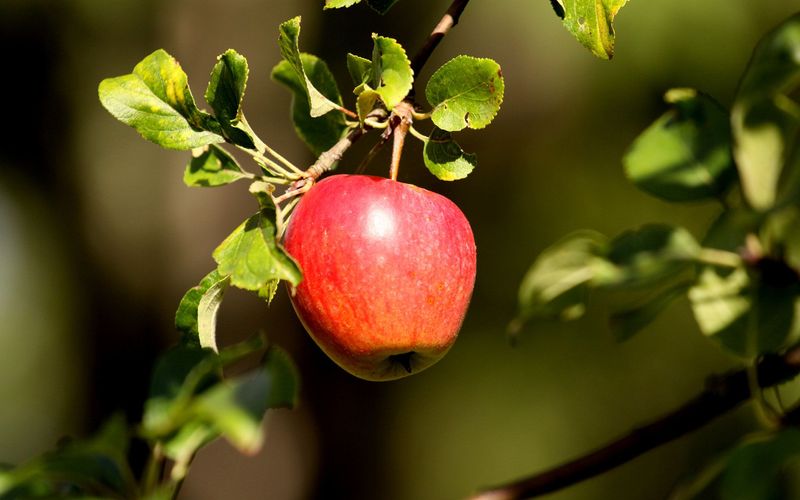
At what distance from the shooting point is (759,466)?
39cm

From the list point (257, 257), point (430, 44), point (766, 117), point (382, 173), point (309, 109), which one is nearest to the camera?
point (766, 117)

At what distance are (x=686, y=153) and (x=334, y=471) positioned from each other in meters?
3.17

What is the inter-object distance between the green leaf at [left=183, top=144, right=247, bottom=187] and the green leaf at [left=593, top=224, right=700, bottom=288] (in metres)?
0.39

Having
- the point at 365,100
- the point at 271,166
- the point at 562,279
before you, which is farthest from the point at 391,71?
the point at 562,279

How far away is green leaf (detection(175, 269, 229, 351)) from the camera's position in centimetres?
69

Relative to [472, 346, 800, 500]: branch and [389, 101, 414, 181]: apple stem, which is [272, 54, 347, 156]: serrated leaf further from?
[472, 346, 800, 500]: branch

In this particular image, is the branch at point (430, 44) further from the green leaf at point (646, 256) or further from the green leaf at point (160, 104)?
the green leaf at point (646, 256)

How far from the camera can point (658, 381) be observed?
384 centimetres

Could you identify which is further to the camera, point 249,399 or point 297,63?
point 297,63

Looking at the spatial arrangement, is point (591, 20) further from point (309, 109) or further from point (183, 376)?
point (183, 376)

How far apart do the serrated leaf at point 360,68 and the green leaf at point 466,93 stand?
5 cm

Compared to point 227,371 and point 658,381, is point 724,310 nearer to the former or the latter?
point 227,371

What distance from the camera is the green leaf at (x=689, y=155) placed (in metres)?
0.49

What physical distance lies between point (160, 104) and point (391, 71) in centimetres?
20
